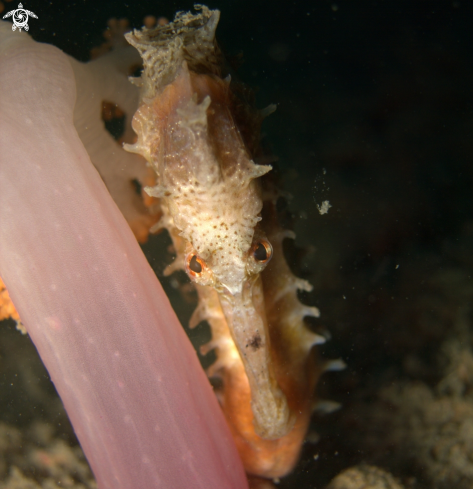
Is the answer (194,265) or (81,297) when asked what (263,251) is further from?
(81,297)

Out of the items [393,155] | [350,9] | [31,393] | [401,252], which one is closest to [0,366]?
[31,393]

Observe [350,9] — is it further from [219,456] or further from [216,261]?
[219,456]

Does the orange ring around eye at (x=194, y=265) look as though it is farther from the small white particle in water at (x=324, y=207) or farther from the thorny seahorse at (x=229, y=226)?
the small white particle in water at (x=324, y=207)

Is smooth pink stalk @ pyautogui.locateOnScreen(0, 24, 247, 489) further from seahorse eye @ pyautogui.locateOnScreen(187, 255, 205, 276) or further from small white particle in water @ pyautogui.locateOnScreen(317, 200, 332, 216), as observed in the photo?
small white particle in water @ pyautogui.locateOnScreen(317, 200, 332, 216)

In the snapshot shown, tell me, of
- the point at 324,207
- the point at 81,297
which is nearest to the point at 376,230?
the point at 324,207

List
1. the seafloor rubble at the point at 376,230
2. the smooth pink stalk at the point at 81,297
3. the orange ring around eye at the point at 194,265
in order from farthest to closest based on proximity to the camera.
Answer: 1. the seafloor rubble at the point at 376,230
2. the orange ring around eye at the point at 194,265
3. the smooth pink stalk at the point at 81,297

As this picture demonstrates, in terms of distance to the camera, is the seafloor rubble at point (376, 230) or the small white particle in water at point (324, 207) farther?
the small white particle in water at point (324, 207)

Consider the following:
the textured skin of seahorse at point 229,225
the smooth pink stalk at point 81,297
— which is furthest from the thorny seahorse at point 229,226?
the smooth pink stalk at point 81,297

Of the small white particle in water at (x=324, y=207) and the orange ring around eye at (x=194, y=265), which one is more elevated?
the orange ring around eye at (x=194, y=265)

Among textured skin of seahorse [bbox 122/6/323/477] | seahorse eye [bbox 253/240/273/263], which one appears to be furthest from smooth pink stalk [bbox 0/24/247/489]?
seahorse eye [bbox 253/240/273/263]
